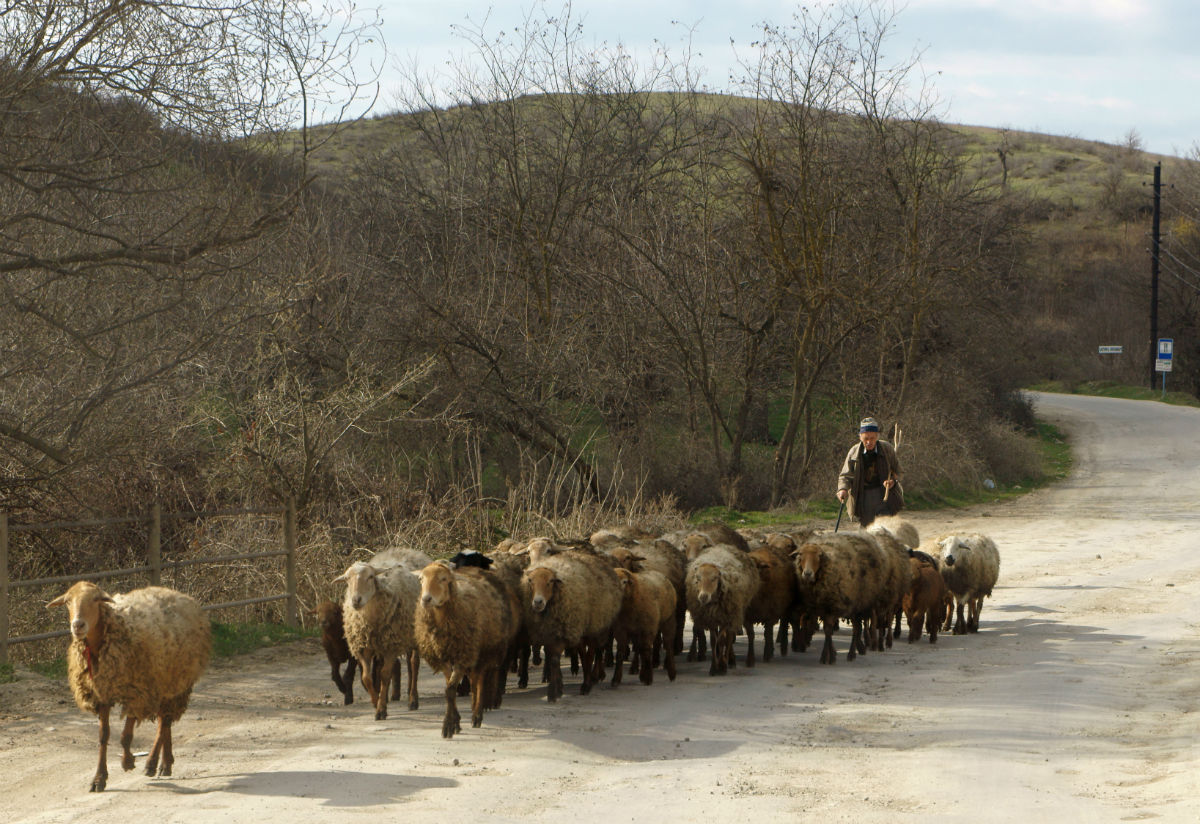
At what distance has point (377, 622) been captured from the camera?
9.63 meters

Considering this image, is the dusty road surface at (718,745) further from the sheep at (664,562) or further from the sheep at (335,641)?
the sheep at (664,562)

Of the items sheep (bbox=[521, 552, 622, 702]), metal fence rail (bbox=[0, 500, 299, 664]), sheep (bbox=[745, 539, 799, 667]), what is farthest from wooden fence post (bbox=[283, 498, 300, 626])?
sheep (bbox=[745, 539, 799, 667])

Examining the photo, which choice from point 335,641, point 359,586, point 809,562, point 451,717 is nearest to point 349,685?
point 335,641

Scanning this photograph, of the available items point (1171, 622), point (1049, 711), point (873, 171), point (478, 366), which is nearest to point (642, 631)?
point (1049, 711)

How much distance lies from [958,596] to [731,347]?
486 inches

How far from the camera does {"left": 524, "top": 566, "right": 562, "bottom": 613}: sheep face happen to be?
9945 millimetres

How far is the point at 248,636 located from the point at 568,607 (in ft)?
13.8

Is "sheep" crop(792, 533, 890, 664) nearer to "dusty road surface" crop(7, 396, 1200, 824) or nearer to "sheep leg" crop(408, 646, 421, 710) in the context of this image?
"dusty road surface" crop(7, 396, 1200, 824)

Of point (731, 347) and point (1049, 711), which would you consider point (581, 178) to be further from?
point (1049, 711)

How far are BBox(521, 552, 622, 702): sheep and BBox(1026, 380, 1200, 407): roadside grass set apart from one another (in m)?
44.0

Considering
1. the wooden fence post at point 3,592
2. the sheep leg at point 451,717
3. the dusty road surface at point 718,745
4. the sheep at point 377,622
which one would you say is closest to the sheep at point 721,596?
the dusty road surface at point 718,745

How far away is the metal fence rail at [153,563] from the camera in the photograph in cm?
1069

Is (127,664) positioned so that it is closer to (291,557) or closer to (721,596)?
(721,596)

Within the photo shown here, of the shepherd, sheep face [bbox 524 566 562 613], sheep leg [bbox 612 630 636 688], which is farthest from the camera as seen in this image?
the shepherd
